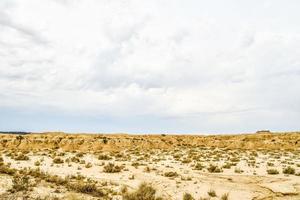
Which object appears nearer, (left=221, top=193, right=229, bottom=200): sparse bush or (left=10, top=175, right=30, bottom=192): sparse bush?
(left=10, top=175, right=30, bottom=192): sparse bush

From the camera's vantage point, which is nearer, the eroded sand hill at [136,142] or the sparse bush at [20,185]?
the sparse bush at [20,185]

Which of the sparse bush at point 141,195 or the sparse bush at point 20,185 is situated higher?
the sparse bush at point 20,185

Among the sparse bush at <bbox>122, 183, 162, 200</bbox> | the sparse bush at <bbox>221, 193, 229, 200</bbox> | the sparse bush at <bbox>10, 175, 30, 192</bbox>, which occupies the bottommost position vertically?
the sparse bush at <bbox>221, 193, 229, 200</bbox>

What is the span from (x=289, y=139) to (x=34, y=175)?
52350mm

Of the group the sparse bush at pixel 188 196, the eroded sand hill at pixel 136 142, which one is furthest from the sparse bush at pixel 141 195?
the eroded sand hill at pixel 136 142

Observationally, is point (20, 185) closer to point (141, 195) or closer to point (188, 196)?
point (141, 195)

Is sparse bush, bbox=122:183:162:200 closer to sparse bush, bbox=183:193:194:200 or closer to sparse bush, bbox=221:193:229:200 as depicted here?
sparse bush, bbox=183:193:194:200

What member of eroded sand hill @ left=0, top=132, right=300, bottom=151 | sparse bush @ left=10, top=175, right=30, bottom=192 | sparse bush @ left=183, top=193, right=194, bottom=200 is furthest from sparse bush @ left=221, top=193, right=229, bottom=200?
eroded sand hill @ left=0, top=132, right=300, bottom=151

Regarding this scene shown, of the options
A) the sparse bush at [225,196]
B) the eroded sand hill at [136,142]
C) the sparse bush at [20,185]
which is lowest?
the sparse bush at [225,196]

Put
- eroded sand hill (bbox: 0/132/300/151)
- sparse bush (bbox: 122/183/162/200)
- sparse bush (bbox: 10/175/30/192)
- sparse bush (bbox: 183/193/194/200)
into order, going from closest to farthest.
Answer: sparse bush (bbox: 10/175/30/192), sparse bush (bbox: 122/183/162/200), sparse bush (bbox: 183/193/194/200), eroded sand hill (bbox: 0/132/300/151)

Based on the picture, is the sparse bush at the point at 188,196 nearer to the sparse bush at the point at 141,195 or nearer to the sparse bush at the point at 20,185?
the sparse bush at the point at 141,195

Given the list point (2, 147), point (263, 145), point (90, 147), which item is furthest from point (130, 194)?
point (263, 145)

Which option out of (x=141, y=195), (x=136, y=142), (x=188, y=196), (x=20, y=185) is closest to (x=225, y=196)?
(x=188, y=196)

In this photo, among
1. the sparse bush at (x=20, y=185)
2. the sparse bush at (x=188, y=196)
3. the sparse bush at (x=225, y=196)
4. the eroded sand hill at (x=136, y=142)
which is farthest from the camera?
the eroded sand hill at (x=136, y=142)
